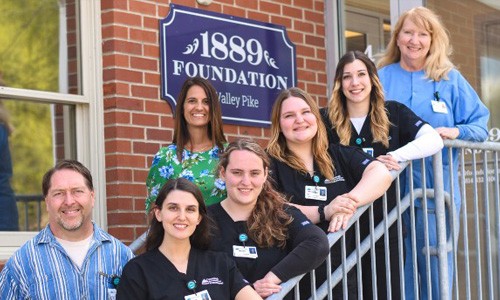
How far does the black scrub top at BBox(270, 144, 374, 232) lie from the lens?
5.12 meters

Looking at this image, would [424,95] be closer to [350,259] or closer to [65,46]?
[350,259]

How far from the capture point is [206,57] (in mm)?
7000

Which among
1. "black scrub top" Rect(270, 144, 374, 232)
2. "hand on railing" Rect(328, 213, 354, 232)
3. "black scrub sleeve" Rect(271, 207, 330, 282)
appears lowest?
"black scrub sleeve" Rect(271, 207, 330, 282)

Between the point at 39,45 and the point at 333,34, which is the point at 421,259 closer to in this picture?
the point at 39,45

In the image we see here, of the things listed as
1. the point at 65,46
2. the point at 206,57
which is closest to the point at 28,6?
the point at 65,46

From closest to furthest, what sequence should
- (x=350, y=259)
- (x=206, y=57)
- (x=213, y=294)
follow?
(x=213, y=294) < (x=350, y=259) < (x=206, y=57)

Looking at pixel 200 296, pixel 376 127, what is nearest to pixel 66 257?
pixel 200 296

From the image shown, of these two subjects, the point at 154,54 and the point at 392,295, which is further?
the point at 154,54

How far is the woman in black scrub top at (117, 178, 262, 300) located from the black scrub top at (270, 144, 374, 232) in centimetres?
65

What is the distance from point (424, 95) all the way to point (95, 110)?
199cm

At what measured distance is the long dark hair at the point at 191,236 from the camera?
178 inches

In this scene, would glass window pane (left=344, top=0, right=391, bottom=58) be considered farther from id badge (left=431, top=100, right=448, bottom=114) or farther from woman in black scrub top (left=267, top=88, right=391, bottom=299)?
woman in black scrub top (left=267, top=88, right=391, bottom=299)

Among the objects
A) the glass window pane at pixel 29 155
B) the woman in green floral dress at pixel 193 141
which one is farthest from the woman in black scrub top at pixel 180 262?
the glass window pane at pixel 29 155

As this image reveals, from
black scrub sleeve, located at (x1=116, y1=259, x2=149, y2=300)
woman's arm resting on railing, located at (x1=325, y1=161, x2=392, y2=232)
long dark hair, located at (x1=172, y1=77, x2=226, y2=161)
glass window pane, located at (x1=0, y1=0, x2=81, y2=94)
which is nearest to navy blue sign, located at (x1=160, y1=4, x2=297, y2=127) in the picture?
glass window pane, located at (x1=0, y1=0, x2=81, y2=94)
